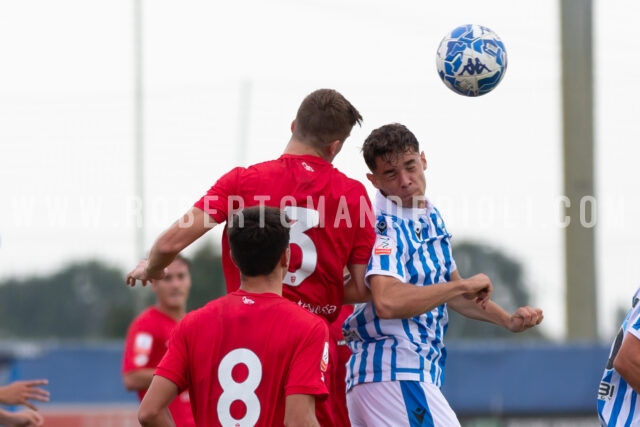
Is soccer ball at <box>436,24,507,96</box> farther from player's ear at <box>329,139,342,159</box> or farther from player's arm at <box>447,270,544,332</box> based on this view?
player's arm at <box>447,270,544,332</box>

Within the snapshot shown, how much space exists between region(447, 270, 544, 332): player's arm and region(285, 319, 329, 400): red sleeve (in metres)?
1.27

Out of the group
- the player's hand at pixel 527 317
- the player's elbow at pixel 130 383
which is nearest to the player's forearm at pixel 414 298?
the player's hand at pixel 527 317

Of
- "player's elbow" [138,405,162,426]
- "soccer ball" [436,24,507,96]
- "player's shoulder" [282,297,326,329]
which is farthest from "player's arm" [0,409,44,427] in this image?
"soccer ball" [436,24,507,96]

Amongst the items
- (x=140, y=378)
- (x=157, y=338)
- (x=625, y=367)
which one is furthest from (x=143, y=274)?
(x=157, y=338)

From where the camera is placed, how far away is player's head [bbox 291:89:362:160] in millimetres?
5527

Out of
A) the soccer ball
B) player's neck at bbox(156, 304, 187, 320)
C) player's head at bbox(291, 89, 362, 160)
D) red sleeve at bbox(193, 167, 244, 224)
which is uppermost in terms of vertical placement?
the soccer ball

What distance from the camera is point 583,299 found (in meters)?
11.3

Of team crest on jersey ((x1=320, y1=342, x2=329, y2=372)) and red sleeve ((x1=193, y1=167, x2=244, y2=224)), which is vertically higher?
red sleeve ((x1=193, y1=167, x2=244, y2=224))

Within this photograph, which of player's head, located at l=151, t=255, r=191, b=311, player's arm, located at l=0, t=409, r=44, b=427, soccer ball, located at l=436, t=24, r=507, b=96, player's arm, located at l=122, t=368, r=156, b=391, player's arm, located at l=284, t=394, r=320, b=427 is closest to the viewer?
player's arm, located at l=284, t=394, r=320, b=427

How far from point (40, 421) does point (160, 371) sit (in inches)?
105

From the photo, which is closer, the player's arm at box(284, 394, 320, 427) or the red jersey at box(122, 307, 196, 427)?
the player's arm at box(284, 394, 320, 427)

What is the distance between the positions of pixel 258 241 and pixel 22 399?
273 cm

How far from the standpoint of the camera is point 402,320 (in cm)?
559

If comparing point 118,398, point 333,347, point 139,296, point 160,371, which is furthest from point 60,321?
point 160,371
